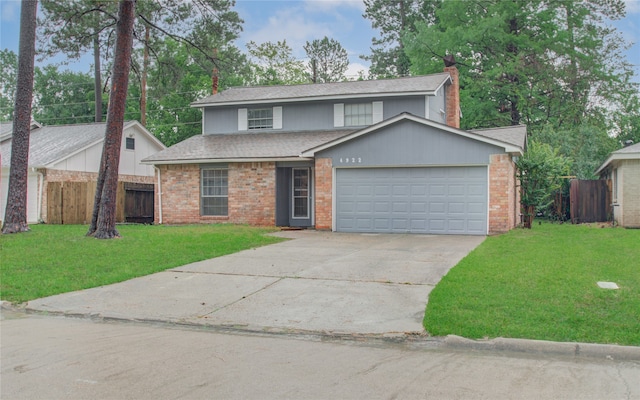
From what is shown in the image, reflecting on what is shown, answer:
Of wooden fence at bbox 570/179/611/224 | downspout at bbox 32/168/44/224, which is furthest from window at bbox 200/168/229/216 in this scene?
wooden fence at bbox 570/179/611/224

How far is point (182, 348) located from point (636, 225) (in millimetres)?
18405

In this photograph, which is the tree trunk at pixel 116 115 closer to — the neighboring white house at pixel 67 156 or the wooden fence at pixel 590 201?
the neighboring white house at pixel 67 156

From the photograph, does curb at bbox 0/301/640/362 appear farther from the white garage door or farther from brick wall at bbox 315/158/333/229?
brick wall at bbox 315/158/333/229

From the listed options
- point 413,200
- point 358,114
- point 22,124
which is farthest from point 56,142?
point 413,200

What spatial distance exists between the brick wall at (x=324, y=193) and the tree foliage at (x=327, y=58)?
103ft

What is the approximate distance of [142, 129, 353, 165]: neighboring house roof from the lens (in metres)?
20.3

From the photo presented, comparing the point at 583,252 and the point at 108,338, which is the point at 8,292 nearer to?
the point at 108,338

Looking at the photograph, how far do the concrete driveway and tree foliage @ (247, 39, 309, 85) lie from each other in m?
32.5

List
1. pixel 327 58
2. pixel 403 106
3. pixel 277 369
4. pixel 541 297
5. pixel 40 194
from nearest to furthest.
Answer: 1. pixel 277 369
2. pixel 541 297
3. pixel 403 106
4. pixel 40 194
5. pixel 327 58

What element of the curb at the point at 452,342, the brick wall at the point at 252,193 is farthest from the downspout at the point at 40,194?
the curb at the point at 452,342

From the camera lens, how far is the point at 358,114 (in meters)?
22.2

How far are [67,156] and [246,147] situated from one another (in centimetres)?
851

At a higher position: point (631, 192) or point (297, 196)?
point (631, 192)

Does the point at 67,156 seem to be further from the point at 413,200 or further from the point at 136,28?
the point at 413,200
